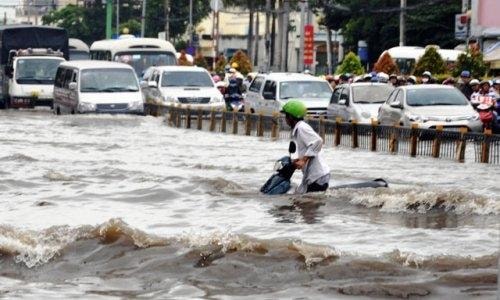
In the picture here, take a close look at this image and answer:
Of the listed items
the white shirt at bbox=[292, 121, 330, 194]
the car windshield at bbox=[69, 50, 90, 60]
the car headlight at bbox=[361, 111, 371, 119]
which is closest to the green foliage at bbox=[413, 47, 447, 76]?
the car headlight at bbox=[361, 111, 371, 119]

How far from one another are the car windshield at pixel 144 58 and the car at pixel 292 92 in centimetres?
1310

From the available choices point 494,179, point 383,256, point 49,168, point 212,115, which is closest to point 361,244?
point 383,256

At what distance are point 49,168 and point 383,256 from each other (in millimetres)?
11789

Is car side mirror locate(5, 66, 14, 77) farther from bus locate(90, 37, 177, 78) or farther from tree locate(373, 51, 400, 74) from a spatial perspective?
tree locate(373, 51, 400, 74)

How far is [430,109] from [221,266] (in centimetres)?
1665

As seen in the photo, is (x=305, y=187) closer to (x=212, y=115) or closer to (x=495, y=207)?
(x=495, y=207)

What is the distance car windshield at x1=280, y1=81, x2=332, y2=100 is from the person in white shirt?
18213 mm

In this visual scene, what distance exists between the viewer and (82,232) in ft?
45.6

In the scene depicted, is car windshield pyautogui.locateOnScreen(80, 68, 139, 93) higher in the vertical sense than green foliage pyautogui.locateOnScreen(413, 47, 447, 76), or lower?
lower

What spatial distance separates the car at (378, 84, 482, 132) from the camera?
2764 centimetres

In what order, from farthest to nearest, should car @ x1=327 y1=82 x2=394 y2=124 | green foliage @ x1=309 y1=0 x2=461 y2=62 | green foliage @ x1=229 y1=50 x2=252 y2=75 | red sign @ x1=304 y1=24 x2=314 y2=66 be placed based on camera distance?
green foliage @ x1=309 y1=0 x2=461 y2=62 → red sign @ x1=304 y1=24 x2=314 y2=66 → green foliage @ x1=229 y1=50 x2=252 y2=75 → car @ x1=327 y1=82 x2=394 y2=124

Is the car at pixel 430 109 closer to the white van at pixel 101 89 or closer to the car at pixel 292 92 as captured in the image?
the car at pixel 292 92

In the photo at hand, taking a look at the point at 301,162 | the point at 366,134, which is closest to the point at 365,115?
the point at 366,134

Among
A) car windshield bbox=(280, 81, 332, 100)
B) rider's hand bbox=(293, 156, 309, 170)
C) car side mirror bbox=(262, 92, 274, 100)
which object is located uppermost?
rider's hand bbox=(293, 156, 309, 170)
